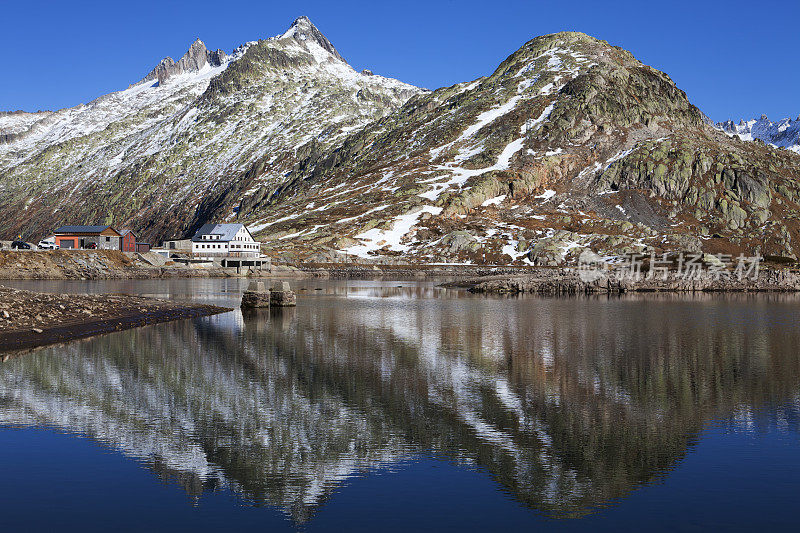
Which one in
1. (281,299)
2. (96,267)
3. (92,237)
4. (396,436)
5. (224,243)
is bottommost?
(396,436)

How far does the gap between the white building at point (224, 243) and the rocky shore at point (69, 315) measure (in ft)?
404

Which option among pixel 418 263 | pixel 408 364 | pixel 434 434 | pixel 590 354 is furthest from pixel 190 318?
pixel 418 263

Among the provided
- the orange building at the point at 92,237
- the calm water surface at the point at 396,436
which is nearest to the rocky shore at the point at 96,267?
the orange building at the point at 92,237

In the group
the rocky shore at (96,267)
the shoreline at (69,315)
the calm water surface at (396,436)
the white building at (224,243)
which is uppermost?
the white building at (224,243)

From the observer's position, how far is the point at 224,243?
193 m

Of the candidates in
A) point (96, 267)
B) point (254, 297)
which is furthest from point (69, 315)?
point (96, 267)

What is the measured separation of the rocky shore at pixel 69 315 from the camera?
40.5 metres

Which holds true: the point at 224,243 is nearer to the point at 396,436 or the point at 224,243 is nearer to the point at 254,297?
the point at 254,297

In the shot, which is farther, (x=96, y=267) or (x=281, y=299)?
(x=96, y=267)

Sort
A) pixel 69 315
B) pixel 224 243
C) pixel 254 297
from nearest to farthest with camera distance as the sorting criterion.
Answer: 1. pixel 69 315
2. pixel 254 297
3. pixel 224 243

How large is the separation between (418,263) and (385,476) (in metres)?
174

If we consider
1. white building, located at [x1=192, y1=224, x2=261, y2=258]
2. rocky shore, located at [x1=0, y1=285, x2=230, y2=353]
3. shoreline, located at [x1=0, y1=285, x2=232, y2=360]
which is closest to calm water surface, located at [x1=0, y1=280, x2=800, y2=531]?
shoreline, located at [x1=0, y1=285, x2=232, y2=360]

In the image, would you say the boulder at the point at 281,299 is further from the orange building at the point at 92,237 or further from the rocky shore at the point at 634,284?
the orange building at the point at 92,237

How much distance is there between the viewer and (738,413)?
25.3 m
